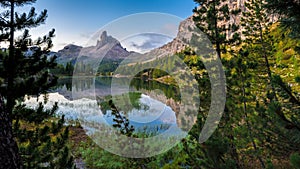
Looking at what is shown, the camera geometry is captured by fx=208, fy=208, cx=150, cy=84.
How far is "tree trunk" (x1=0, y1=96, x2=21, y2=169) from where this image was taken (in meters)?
2.18

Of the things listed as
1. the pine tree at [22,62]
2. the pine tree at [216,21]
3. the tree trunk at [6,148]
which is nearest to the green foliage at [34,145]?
the pine tree at [22,62]

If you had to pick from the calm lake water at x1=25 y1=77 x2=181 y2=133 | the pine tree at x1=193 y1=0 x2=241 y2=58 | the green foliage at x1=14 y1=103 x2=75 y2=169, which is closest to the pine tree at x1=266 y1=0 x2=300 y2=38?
the green foliage at x1=14 y1=103 x2=75 y2=169

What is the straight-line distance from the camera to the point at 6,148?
2.23m

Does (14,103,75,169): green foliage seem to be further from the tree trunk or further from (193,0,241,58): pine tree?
(193,0,241,58): pine tree

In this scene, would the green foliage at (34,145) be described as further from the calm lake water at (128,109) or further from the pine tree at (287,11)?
the pine tree at (287,11)

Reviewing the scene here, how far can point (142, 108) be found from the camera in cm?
2245

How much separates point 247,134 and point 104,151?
22.9 ft

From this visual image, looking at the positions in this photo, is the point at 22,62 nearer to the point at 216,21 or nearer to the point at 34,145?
the point at 34,145

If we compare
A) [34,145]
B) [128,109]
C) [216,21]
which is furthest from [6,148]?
[128,109]

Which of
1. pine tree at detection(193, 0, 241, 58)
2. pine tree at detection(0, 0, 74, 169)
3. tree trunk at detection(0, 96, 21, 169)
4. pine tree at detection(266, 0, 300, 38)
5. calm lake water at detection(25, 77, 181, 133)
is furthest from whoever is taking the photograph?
calm lake water at detection(25, 77, 181, 133)

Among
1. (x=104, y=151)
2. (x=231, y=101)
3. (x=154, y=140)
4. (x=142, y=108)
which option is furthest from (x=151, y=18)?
(x=142, y=108)

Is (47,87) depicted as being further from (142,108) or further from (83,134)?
(142,108)

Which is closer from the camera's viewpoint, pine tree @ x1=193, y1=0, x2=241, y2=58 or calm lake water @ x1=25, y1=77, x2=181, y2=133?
pine tree @ x1=193, y1=0, x2=241, y2=58

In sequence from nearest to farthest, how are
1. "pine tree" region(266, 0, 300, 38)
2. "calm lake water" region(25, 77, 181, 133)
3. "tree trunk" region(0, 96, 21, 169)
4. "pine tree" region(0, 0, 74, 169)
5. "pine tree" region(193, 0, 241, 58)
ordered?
"pine tree" region(266, 0, 300, 38) → "tree trunk" region(0, 96, 21, 169) → "pine tree" region(0, 0, 74, 169) → "pine tree" region(193, 0, 241, 58) → "calm lake water" region(25, 77, 181, 133)
